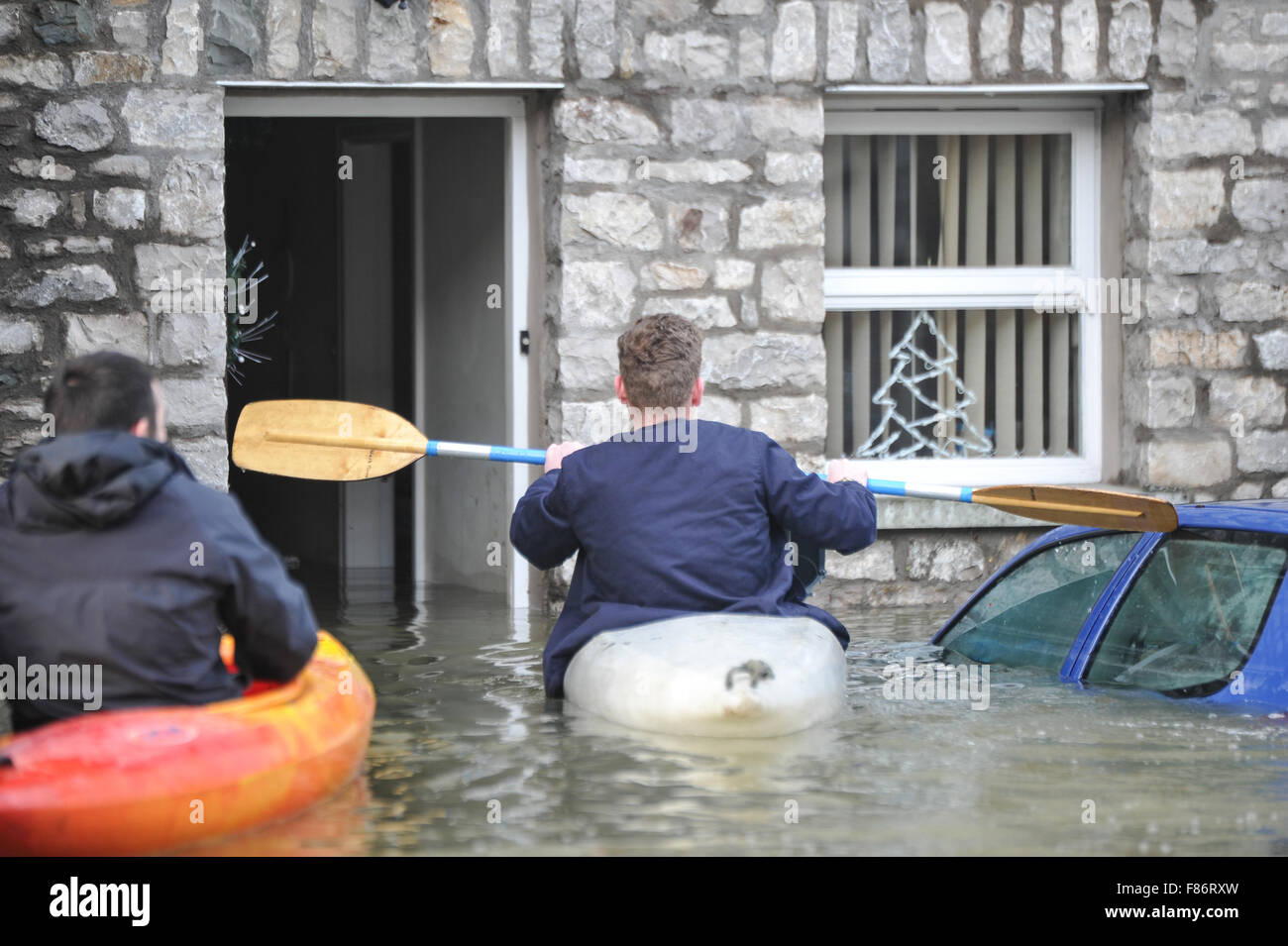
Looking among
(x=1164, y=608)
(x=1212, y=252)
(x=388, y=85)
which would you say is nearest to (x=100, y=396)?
(x=1164, y=608)

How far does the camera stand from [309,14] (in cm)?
705

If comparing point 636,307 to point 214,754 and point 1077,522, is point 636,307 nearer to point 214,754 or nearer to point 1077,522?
point 1077,522

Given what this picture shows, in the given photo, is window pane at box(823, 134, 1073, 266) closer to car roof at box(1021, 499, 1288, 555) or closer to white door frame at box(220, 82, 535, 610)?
white door frame at box(220, 82, 535, 610)

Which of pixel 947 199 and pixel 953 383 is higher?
pixel 947 199

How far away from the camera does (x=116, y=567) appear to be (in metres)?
3.65

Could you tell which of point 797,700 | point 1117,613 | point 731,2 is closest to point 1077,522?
point 1117,613

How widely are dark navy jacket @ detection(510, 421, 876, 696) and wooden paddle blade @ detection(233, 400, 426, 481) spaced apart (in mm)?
1142

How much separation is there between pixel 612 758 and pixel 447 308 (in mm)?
5357

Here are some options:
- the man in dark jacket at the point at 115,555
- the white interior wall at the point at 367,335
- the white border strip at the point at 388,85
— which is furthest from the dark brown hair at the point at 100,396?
the white interior wall at the point at 367,335

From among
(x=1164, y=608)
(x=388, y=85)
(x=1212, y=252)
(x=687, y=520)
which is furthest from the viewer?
(x=1212, y=252)

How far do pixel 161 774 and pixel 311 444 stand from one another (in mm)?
2681

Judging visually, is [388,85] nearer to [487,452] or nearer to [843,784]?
[487,452]
